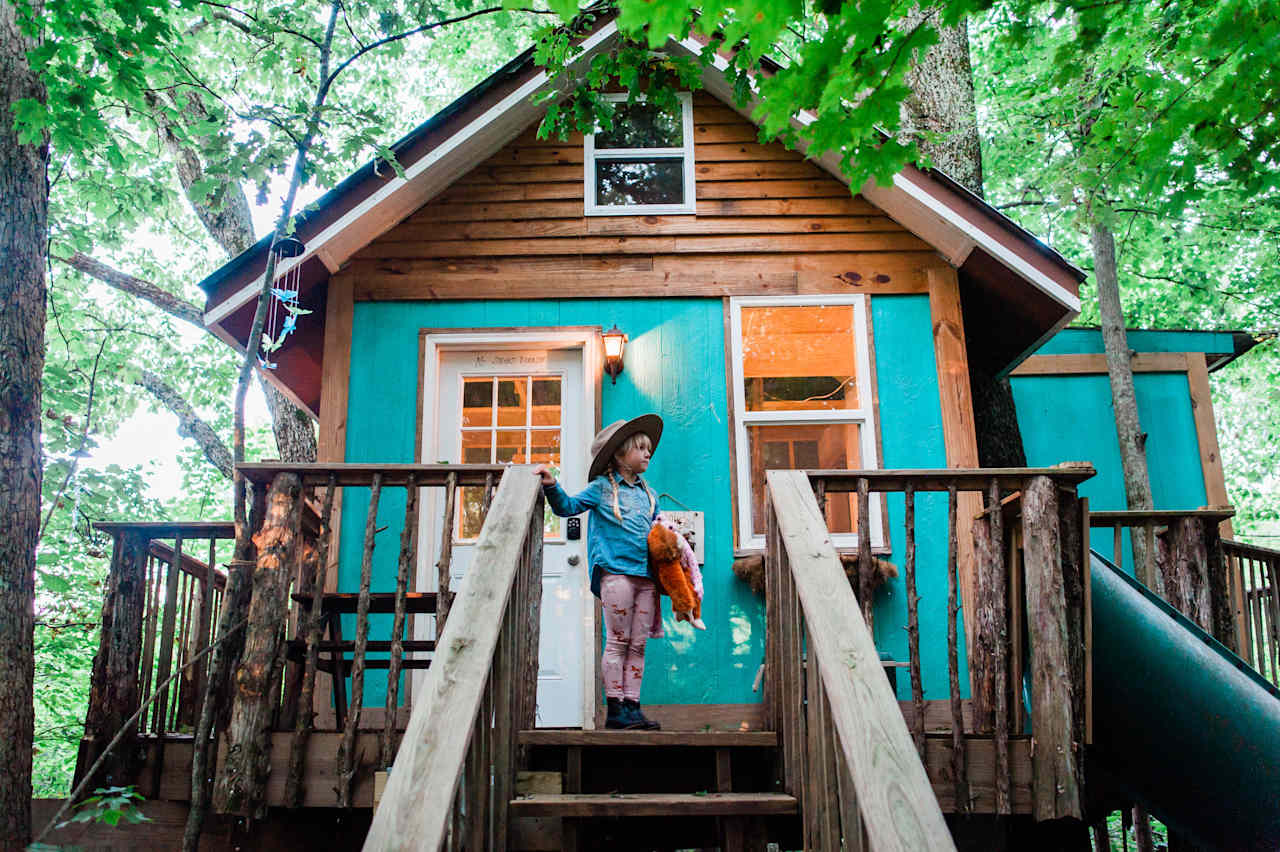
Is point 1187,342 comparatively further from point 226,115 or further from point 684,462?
point 226,115

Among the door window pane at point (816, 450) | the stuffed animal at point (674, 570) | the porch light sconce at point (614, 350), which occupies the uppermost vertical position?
the porch light sconce at point (614, 350)

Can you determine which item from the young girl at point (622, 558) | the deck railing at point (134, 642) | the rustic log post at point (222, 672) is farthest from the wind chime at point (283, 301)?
the young girl at point (622, 558)

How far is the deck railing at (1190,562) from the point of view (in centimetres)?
538

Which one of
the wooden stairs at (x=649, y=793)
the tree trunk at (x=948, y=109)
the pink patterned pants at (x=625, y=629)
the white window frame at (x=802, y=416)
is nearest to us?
the wooden stairs at (x=649, y=793)

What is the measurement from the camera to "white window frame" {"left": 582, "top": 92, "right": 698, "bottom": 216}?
23.5 ft

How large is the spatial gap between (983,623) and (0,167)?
16.3 feet

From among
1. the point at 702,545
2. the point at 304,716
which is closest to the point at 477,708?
the point at 304,716

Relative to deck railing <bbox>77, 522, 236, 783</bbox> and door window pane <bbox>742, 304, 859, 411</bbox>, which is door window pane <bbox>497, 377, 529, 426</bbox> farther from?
deck railing <bbox>77, 522, 236, 783</bbox>

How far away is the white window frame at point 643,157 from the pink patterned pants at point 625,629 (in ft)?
11.0

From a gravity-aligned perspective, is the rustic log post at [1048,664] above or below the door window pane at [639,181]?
below

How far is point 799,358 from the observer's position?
691 cm

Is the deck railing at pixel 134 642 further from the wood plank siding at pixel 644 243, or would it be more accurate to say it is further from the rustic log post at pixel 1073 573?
the rustic log post at pixel 1073 573

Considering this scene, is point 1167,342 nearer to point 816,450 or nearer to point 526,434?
point 816,450

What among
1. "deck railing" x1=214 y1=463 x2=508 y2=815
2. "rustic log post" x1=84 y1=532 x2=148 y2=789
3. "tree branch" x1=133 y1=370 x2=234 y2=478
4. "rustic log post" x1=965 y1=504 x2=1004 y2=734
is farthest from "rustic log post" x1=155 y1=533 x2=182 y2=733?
"tree branch" x1=133 y1=370 x2=234 y2=478
